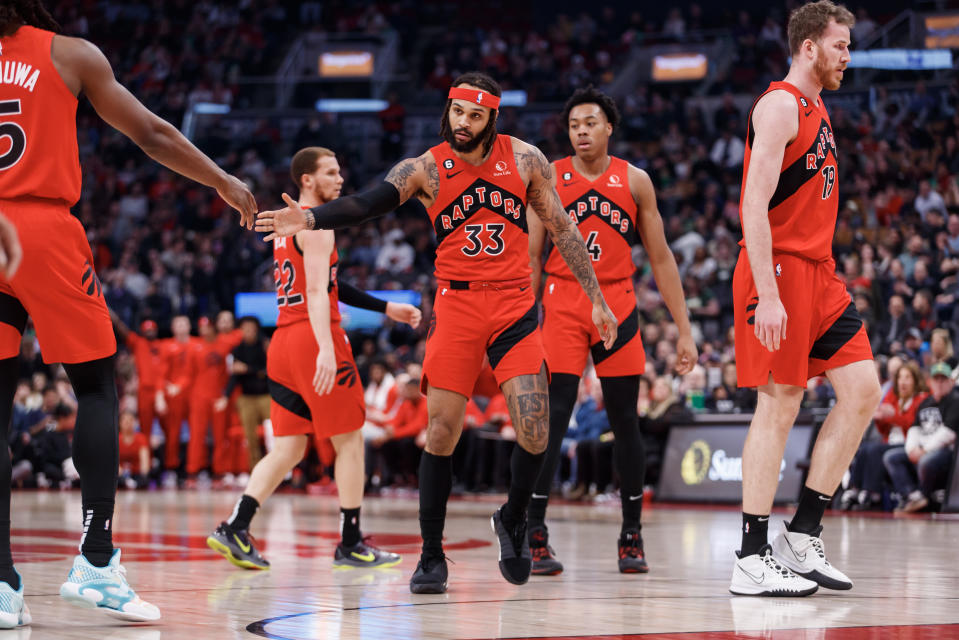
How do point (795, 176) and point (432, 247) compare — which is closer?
point (795, 176)

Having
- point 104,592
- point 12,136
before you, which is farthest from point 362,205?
point 104,592

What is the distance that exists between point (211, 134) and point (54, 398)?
34.8 feet

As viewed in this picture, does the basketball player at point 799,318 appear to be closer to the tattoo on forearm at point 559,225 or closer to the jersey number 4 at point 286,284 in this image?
the tattoo on forearm at point 559,225

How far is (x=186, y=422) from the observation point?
19078 millimetres

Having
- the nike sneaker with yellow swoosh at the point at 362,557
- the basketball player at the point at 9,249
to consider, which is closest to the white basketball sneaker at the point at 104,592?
the basketball player at the point at 9,249

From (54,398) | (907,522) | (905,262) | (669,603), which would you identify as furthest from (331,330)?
(54,398)

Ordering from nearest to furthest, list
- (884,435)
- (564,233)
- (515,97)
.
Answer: (564,233), (884,435), (515,97)

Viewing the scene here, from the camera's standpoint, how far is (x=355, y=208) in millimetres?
5188

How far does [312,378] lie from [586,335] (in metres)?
1.58

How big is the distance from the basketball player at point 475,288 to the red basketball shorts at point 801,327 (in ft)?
3.12

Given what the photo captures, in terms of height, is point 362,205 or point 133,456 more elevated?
Answer: point 362,205

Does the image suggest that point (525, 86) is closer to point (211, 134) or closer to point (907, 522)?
point (211, 134)

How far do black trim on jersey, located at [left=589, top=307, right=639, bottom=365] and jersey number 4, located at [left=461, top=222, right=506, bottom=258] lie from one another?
1.32m

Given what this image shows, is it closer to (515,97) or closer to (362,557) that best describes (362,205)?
(362,557)
